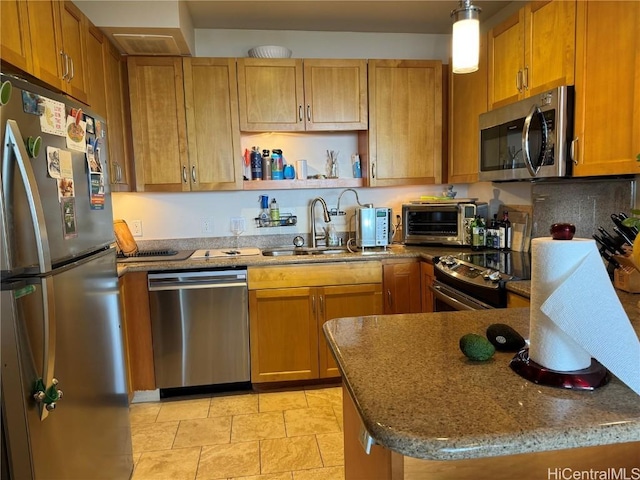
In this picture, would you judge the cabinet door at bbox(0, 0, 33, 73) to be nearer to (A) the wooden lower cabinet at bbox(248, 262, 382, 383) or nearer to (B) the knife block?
(A) the wooden lower cabinet at bbox(248, 262, 382, 383)

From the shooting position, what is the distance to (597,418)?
2.49 feet

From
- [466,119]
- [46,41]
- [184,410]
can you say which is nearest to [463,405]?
[46,41]

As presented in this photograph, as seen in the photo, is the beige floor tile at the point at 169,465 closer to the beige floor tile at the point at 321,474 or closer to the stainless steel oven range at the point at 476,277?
the beige floor tile at the point at 321,474

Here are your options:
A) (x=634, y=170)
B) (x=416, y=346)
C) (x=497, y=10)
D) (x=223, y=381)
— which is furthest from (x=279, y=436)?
(x=497, y=10)

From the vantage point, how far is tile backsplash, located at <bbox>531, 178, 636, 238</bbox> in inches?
83.9

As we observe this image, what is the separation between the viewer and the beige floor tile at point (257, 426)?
240 centimetres

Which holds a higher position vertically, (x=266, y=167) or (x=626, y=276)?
(x=266, y=167)

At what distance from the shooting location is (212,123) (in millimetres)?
2990

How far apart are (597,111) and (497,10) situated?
154 cm

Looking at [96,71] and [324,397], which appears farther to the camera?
[324,397]

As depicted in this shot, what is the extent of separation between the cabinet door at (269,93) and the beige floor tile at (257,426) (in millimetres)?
1890

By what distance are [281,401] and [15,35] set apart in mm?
2343

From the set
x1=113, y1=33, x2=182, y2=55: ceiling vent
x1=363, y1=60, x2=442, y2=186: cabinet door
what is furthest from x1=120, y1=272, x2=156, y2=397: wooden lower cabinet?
x1=363, y1=60, x2=442, y2=186: cabinet door

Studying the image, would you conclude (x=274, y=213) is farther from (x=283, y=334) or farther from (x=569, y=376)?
(x=569, y=376)
